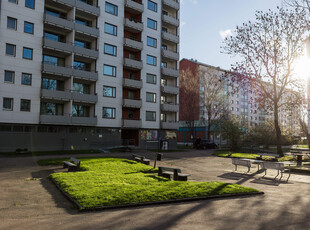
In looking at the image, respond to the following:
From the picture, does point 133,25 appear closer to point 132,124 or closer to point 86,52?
point 86,52

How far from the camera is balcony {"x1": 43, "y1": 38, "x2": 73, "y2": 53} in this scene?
100 feet

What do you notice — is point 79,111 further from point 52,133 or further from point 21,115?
→ point 21,115

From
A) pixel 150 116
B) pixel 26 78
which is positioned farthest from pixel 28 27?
pixel 150 116

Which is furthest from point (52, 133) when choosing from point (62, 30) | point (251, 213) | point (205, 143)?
point (251, 213)

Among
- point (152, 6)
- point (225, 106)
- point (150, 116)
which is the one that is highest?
point (152, 6)

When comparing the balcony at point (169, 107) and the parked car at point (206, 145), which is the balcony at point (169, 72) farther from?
the parked car at point (206, 145)

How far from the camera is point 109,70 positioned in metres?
36.8

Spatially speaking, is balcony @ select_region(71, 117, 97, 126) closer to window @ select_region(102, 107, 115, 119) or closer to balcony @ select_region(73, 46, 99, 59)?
window @ select_region(102, 107, 115, 119)

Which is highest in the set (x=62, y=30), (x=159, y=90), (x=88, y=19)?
(x=88, y=19)

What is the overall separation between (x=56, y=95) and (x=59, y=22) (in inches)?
360

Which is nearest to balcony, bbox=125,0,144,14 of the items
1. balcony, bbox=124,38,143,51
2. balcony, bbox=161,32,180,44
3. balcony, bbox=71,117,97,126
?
balcony, bbox=124,38,143,51

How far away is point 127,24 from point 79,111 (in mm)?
15011

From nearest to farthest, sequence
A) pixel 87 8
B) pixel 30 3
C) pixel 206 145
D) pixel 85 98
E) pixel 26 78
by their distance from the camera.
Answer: pixel 26 78
pixel 30 3
pixel 85 98
pixel 87 8
pixel 206 145

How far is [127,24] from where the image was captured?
38.7 meters
